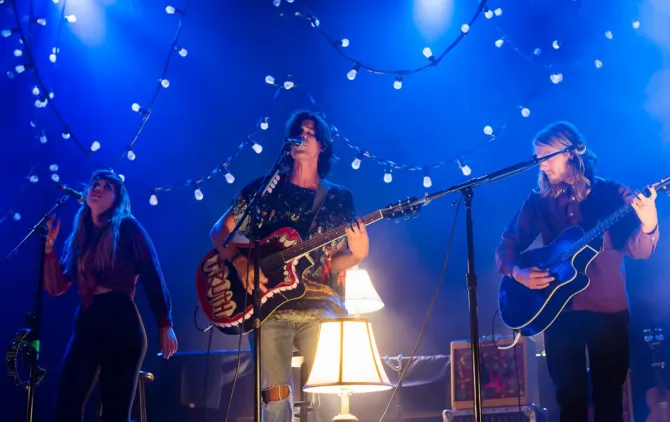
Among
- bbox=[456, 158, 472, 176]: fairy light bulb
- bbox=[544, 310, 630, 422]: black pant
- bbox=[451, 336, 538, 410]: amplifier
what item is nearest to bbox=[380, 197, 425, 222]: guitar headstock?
bbox=[544, 310, 630, 422]: black pant

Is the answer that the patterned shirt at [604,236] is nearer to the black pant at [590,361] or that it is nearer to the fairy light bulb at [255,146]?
the black pant at [590,361]

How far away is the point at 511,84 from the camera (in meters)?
A: 5.21

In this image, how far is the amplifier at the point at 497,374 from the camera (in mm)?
4430

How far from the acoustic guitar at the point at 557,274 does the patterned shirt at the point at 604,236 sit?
0.04 metres

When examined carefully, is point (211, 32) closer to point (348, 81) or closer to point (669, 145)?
point (348, 81)

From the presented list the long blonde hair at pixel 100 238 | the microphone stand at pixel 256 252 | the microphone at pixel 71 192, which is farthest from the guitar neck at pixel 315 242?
the microphone at pixel 71 192

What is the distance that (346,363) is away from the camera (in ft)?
9.55

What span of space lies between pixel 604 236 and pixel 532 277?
39cm

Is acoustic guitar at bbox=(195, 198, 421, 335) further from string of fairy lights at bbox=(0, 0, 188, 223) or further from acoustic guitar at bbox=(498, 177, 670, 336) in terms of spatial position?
string of fairy lights at bbox=(0, 0, 188, 223)

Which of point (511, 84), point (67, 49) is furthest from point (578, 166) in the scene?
point (67, 49)

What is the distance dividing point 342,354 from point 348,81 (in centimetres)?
313

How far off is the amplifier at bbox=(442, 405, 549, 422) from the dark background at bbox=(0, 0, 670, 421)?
3.54 ft

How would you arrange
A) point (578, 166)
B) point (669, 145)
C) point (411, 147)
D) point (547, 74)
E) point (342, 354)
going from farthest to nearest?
point (411, 147)
point (547, 74)
point (669, 145)
point (578, 166)
point (342, 354)

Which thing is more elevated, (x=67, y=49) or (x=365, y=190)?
(x=67, y=49)
